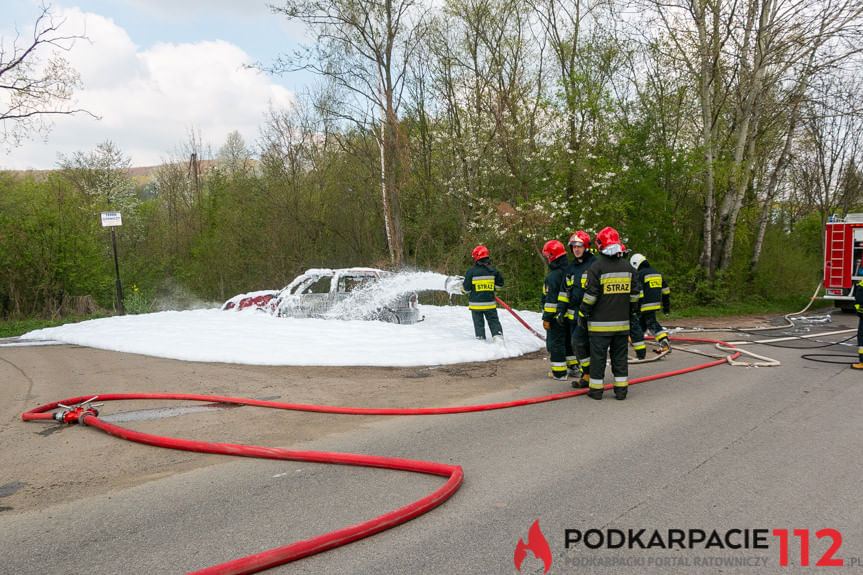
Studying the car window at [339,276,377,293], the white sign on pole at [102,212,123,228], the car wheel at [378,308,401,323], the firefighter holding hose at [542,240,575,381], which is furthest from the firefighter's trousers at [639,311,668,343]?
the white sign on pole at [102,212,123,228]

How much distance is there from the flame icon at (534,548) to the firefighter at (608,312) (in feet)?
11.6

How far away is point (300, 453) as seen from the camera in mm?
4367

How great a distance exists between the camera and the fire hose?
2863 mm

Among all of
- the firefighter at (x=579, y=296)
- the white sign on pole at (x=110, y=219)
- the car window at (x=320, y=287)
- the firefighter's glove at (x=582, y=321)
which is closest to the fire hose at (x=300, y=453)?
the firefighter at (x=579, y=296)

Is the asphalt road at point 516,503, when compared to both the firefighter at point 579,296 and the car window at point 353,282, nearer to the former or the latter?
the firefighter at point 579,296

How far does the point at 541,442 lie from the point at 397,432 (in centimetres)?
132

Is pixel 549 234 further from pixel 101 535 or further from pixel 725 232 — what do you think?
pixel 101 535

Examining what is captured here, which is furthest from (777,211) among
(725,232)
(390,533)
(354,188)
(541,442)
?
(390,533)

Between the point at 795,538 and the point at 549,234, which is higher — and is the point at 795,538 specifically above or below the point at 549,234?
below

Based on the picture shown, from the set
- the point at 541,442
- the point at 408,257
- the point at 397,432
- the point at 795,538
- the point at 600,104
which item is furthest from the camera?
the point at 408,257

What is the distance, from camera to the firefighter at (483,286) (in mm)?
9578

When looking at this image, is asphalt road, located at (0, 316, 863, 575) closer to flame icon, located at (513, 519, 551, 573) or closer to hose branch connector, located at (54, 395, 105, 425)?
flame icon, located at (513, 519, 551, 573)

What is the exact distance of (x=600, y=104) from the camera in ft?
61.6

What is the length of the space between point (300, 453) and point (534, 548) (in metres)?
2.10
